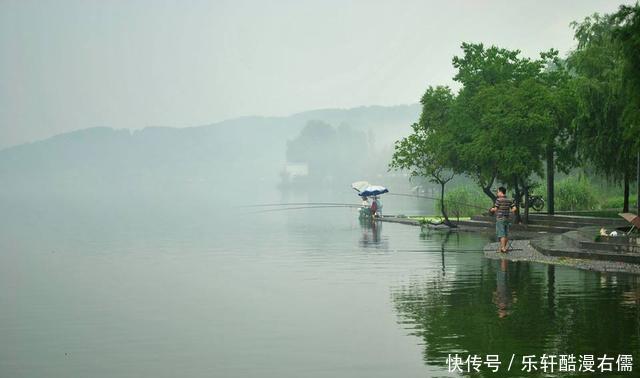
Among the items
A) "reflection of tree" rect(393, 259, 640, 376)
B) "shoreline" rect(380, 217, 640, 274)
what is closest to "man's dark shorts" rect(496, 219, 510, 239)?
"shoreline" rect(380, 217, 640, 274)

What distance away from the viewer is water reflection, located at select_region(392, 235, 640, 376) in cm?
1480

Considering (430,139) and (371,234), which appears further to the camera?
(430,139)

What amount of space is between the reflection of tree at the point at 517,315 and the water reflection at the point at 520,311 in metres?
0.01

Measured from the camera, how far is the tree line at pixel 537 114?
3177cm

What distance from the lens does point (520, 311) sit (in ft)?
59.9

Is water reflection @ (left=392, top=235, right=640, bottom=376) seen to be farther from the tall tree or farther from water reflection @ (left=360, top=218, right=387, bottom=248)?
water reflection @ (left=360, top=218, right=387, bottom=248)

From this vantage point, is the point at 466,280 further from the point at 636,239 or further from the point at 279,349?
the point at 279,349

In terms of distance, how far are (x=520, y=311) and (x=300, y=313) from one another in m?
4.43

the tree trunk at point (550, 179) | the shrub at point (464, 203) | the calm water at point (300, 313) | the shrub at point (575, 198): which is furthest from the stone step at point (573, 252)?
the shrub at point (464, 203)

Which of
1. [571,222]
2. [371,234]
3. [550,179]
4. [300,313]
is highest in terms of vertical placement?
[550,179]

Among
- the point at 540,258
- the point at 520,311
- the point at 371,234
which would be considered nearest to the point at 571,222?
the point at 371,234

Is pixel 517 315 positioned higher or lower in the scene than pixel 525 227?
lower

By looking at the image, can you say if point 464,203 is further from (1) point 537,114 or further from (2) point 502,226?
(2) point 502,226

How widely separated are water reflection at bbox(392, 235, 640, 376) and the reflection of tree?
1 centimetres
